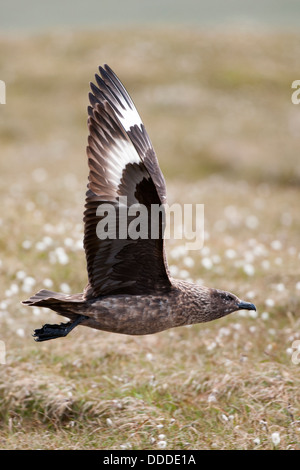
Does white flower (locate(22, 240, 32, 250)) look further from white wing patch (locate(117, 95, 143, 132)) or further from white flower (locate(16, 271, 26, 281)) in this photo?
white wing patch (locate(117, 95, 143, 132))

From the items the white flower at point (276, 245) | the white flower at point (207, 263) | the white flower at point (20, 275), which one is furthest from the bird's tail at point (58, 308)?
the white flower at point (276, 245)

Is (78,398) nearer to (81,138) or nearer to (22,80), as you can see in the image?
(81,138)

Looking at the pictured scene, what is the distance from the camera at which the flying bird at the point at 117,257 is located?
4.06m

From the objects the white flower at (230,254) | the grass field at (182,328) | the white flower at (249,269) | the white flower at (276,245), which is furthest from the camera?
the white flower at (276,245)

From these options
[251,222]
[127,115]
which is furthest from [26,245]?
[251,222]

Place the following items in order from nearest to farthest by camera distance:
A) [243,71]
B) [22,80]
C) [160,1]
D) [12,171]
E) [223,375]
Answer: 1. [223,375]
2. [12,171]
3. [22,80]
4. [243,71]
5. [160,1]

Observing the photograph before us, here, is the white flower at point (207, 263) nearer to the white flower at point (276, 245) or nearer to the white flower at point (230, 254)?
the white flower at point (230, 254)

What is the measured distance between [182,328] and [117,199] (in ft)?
7.83

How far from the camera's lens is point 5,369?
484 centimetres

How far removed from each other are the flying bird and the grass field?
2.36 ft

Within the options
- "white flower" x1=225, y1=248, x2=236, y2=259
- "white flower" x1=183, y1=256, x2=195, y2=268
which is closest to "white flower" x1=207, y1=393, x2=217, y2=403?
"white flower" x1=183, y1=256, x2=195, y2=268
